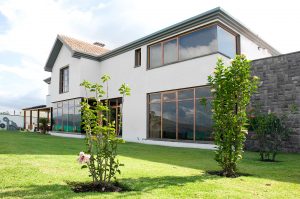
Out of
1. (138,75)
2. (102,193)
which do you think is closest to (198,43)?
(138,75)

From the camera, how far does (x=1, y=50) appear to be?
15156mm

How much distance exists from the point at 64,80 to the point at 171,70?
42.6 ft

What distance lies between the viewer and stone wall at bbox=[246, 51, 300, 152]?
1203 cm

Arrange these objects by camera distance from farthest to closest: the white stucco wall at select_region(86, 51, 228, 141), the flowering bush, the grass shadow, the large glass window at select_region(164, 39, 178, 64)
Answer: the large glass window at select_region(164, 39, 178, 64) → the white stucco wall at select_region(86, 51, 228, 141) → the flowering bush → the grass shadow

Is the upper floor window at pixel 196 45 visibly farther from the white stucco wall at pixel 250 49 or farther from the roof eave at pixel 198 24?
the white stucco wall at pixel 250 49

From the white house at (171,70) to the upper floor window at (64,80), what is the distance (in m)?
2.05

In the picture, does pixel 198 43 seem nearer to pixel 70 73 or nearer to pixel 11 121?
pixel 70 73

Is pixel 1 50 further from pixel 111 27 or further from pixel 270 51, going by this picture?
pixel 270 51

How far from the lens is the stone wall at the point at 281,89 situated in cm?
1203

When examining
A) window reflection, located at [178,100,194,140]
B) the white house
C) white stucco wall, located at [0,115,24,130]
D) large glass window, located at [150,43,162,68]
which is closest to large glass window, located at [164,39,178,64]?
the white house

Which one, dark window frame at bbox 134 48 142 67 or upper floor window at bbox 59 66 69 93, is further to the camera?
upper floor window at bbox 59 66 69 93

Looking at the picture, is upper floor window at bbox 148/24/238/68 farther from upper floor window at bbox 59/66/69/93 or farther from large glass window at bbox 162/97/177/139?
upper floor window at bbox 59/66/69/93

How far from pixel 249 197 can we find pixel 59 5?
8.24m

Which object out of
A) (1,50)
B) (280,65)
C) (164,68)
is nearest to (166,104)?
(164,68)
